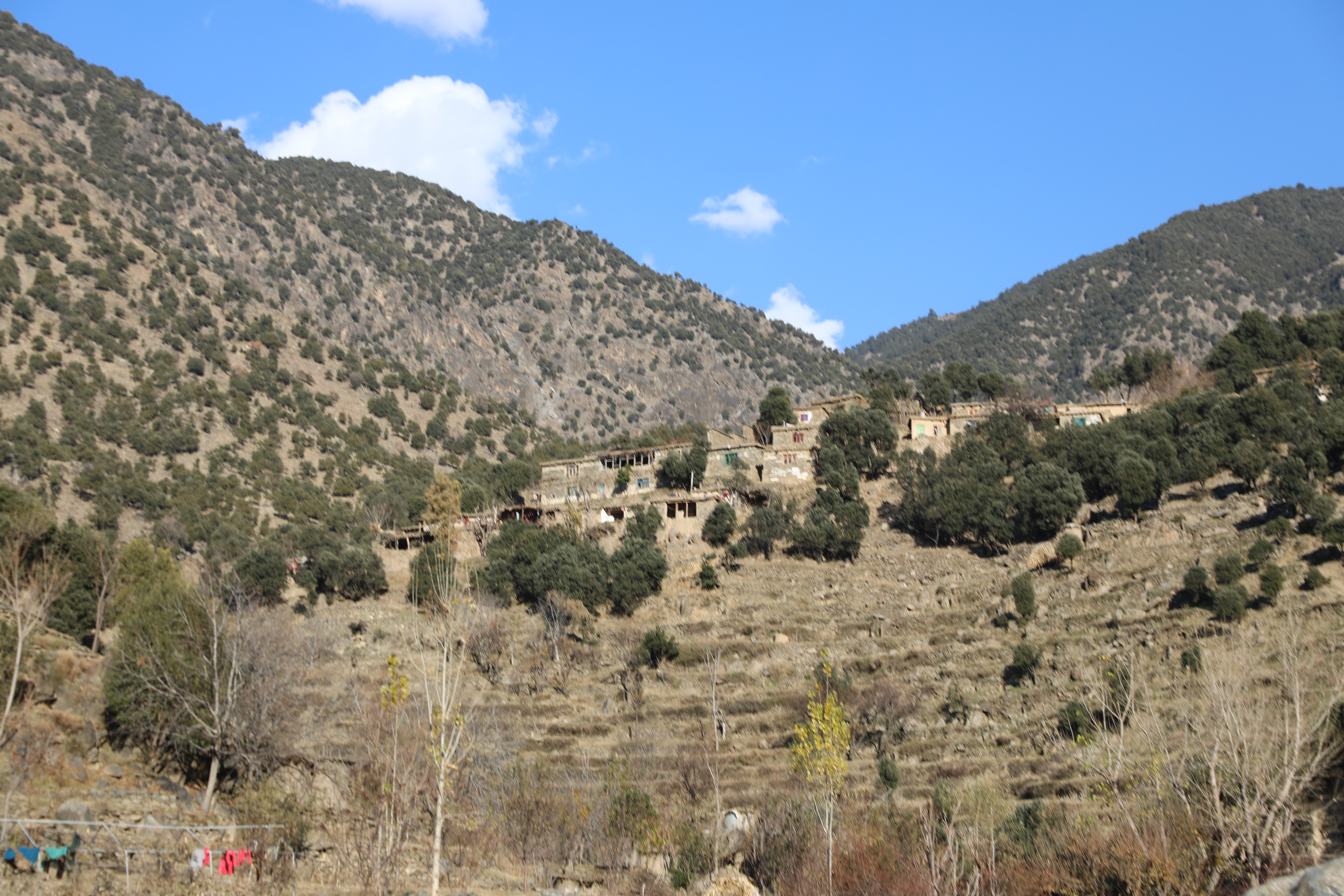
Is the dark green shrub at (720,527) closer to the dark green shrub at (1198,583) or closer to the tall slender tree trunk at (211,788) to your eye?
the dark green shrub at (1198,583)

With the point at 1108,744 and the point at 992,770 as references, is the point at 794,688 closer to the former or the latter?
the point at 992,770

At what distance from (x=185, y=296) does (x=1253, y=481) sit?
9425 centimetres

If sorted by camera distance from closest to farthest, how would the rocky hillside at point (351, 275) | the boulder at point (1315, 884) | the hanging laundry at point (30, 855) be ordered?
1. the boulder at point (1315, 884)
2. the hanging laundry at point (30, 855)
3. the rocky hillside at point (351, 275)

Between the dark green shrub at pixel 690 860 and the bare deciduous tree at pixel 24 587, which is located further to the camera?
the bare deciduous tree at pixel 24 587

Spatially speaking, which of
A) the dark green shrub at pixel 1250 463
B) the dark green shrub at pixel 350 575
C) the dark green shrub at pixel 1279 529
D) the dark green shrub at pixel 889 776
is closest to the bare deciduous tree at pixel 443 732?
the dark green shrub at pixel 889 776

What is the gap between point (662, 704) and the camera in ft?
141

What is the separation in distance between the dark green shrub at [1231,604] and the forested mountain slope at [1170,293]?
103m

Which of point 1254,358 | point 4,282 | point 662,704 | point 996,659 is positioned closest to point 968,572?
point 996,659

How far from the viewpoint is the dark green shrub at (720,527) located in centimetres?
6172

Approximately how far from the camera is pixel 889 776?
112 feet

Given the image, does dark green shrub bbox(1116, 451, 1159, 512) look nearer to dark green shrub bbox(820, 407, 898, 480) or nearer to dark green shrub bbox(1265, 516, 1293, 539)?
dark green shrub bbox(1265, 516, 1293, 539)

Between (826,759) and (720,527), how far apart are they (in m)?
36.2

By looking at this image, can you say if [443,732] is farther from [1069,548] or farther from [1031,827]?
[1069,548]

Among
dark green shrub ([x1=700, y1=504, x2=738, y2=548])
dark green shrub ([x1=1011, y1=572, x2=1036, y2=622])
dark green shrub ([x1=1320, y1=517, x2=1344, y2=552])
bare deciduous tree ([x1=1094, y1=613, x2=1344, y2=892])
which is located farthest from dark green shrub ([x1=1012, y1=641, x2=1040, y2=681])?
dark green shrub ([x1=700, y1=504, x2=738, y2=548])
